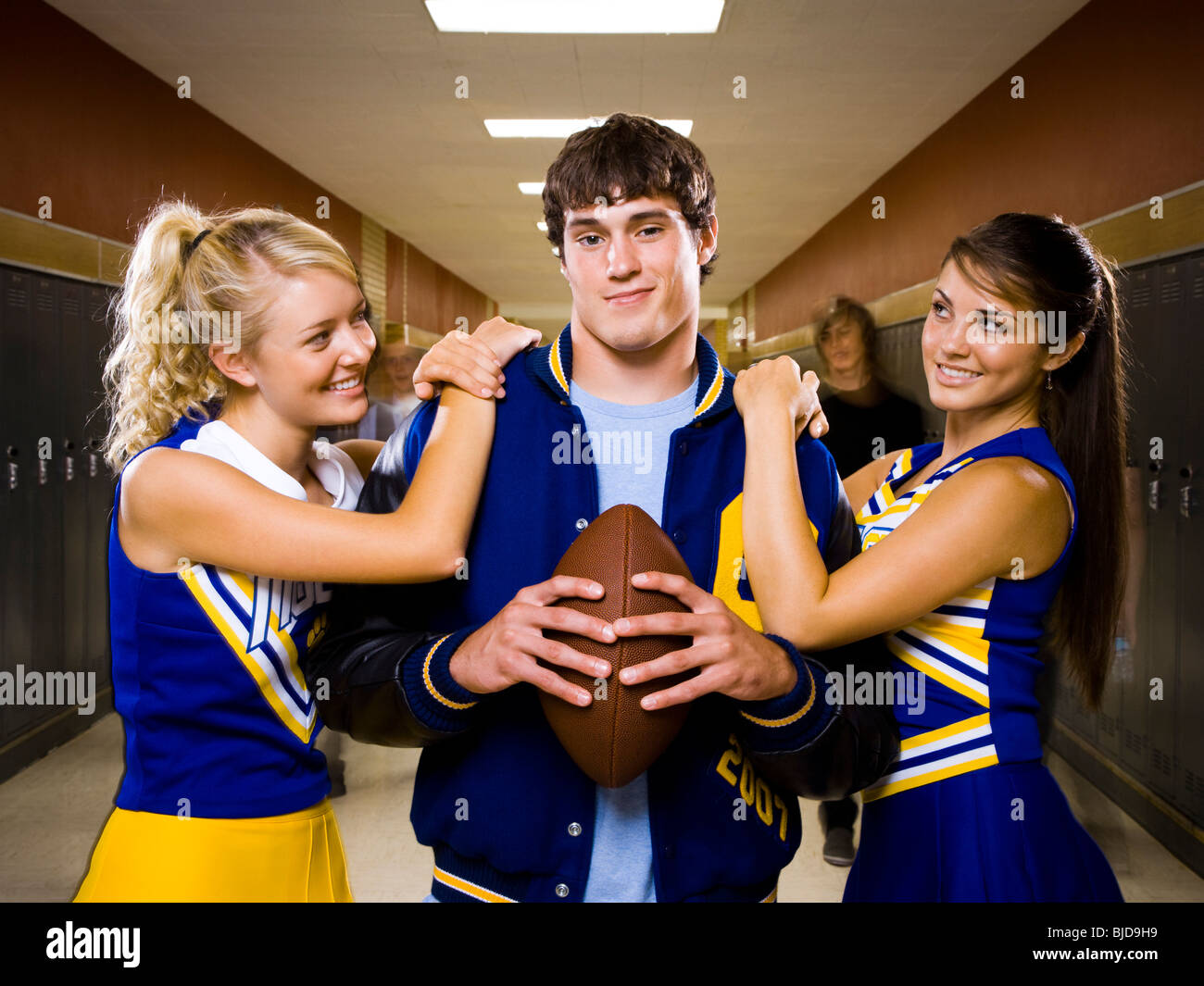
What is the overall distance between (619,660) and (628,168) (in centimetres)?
67

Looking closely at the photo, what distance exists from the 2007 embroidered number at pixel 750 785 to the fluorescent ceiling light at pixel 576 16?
13.9ft

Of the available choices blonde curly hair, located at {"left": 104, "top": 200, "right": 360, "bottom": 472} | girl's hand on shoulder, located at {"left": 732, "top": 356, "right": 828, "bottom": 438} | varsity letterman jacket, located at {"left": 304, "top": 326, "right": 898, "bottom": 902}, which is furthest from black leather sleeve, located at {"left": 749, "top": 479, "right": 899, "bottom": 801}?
blonde curly hair, located at {"left": 104, "top": 200, "right": 360, "bottom": 472}

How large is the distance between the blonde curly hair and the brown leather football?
683 millimetres

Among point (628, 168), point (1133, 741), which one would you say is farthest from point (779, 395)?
point (1133, 741)

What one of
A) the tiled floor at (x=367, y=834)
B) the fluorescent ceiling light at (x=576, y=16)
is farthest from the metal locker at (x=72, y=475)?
the fluorescent ceiling light at (x=576, y=16)

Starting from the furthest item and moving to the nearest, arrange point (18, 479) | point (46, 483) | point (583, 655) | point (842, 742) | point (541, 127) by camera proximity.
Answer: point (541, 127), point (46, 483), point (18, 479), point (842, 742), point (583, 655)

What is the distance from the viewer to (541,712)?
46.9 inches

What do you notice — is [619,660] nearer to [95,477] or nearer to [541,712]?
[541,712]

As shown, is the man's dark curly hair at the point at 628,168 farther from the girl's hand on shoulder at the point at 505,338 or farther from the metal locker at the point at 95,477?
the metal locker at the point at 95,477

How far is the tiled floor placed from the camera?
286 centimetres

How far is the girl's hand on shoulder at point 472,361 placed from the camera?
4.03 ft

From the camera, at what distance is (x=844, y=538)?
1357 mm
